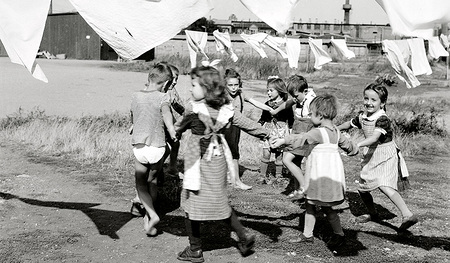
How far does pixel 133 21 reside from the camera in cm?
296

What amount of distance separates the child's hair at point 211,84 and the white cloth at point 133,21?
931mm

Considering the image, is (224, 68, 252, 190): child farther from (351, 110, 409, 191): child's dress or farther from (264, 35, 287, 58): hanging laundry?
(351, 110, 409, 191): child's dress

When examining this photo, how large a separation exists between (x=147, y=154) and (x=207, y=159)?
2.60ft

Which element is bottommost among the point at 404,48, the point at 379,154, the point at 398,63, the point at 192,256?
the point at 192,256

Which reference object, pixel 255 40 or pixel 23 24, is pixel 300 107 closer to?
pixel 255 40

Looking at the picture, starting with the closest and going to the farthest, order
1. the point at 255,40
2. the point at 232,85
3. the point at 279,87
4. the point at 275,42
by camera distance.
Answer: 1. the point at 232,85
2. the point at 279,87
3. the point at 255,40
4. the point at 275,42

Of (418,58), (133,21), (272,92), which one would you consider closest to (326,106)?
(133,21)

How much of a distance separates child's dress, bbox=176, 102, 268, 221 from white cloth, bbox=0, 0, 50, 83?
53.3 inches

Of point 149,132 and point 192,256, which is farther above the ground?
point 149,132

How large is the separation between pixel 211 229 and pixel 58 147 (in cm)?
407

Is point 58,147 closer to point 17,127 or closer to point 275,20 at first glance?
point 17,127

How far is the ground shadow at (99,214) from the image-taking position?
4812mm

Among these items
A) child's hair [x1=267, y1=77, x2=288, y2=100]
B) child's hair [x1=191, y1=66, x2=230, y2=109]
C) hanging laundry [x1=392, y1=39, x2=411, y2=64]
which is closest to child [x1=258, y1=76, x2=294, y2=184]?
child's hair [x1=267, y1=77, x2=288, y2=100]

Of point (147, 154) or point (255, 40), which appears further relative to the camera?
point (255, 40)
